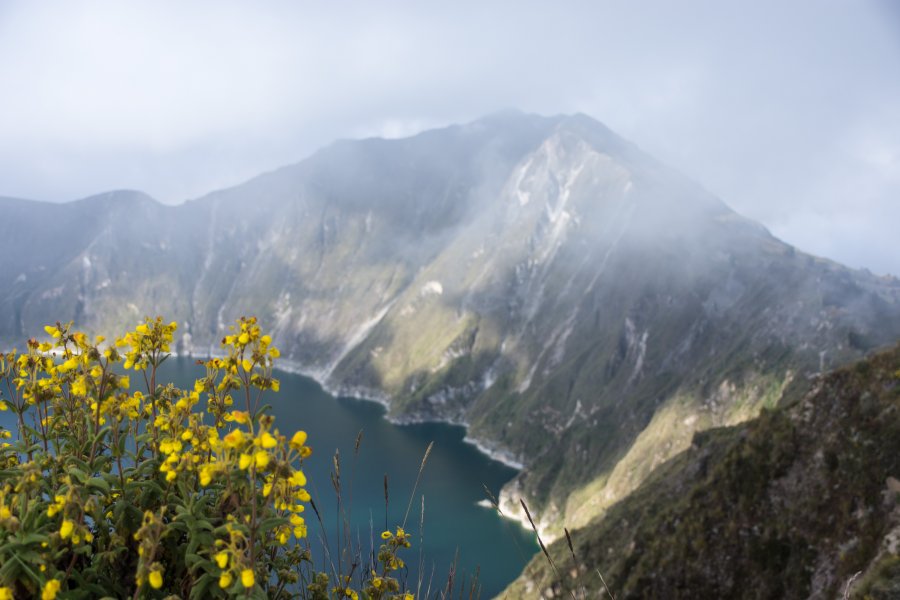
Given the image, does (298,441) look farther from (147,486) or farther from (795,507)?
(795,507)

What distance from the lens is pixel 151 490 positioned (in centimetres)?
434

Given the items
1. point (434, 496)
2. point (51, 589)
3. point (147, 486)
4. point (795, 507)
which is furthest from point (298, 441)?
point (434, 496)

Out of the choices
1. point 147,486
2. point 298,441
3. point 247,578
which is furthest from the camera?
point 147,486

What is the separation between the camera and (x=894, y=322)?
132750mm

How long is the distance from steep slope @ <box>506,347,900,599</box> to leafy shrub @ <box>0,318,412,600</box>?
2181 cm

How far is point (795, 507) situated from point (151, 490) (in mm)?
35702

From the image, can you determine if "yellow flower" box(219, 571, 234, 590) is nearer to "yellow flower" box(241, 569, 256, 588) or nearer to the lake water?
"yellow flower" box(241, 569, 256, 588)

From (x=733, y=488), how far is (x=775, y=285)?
15844 cm

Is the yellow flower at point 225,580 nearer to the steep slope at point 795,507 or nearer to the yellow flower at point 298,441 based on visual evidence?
the yellow flower at point 298,441

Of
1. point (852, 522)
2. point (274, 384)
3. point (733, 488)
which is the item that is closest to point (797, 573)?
point (852, 522)

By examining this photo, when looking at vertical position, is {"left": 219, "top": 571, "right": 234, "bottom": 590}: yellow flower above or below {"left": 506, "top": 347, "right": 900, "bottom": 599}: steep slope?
above

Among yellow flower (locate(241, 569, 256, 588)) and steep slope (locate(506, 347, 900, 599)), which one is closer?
yellow flower (locate(241, 569, 256, 588))

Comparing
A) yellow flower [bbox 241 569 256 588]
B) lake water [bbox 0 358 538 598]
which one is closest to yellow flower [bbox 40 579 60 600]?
yellow flower [bbox 241 569 256 588]

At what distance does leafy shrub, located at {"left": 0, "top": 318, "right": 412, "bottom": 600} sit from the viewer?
3393mm
